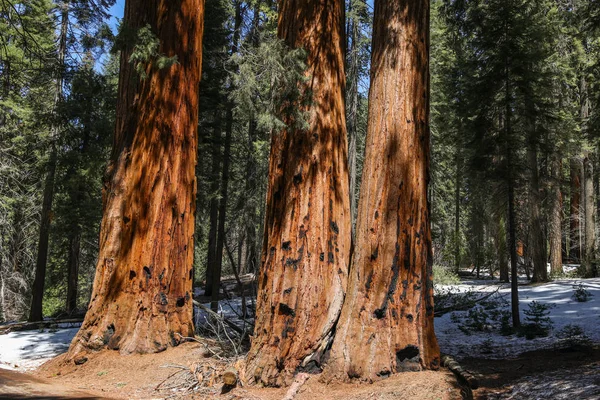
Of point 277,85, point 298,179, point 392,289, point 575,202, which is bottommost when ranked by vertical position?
point 392,289

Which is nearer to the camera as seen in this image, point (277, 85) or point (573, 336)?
point (277, 85)

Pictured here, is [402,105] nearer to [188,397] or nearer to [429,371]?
[429,371]

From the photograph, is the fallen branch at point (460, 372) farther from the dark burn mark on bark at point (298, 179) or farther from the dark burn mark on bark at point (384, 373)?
the dark burn mark on bark at point (298, 179)

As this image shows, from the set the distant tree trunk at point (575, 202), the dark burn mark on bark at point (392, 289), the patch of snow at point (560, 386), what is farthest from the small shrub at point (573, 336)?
the distant tree trunk at point (575, 202)

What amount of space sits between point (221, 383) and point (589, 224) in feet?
62.1

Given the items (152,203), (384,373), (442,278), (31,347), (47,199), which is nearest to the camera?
(384,373)

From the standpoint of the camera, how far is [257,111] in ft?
19.9

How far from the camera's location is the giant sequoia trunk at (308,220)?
5.34m

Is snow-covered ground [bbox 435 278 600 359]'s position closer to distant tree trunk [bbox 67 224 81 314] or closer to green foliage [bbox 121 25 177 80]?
green foliage [bbox 121 25 177 80]

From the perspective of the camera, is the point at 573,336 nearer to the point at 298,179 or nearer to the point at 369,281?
the point at 369,281

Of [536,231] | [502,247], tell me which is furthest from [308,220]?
[502,247]

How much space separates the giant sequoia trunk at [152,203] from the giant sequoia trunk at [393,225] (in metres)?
3.42

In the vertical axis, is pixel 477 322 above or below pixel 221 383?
below

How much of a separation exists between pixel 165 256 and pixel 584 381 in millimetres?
6165
